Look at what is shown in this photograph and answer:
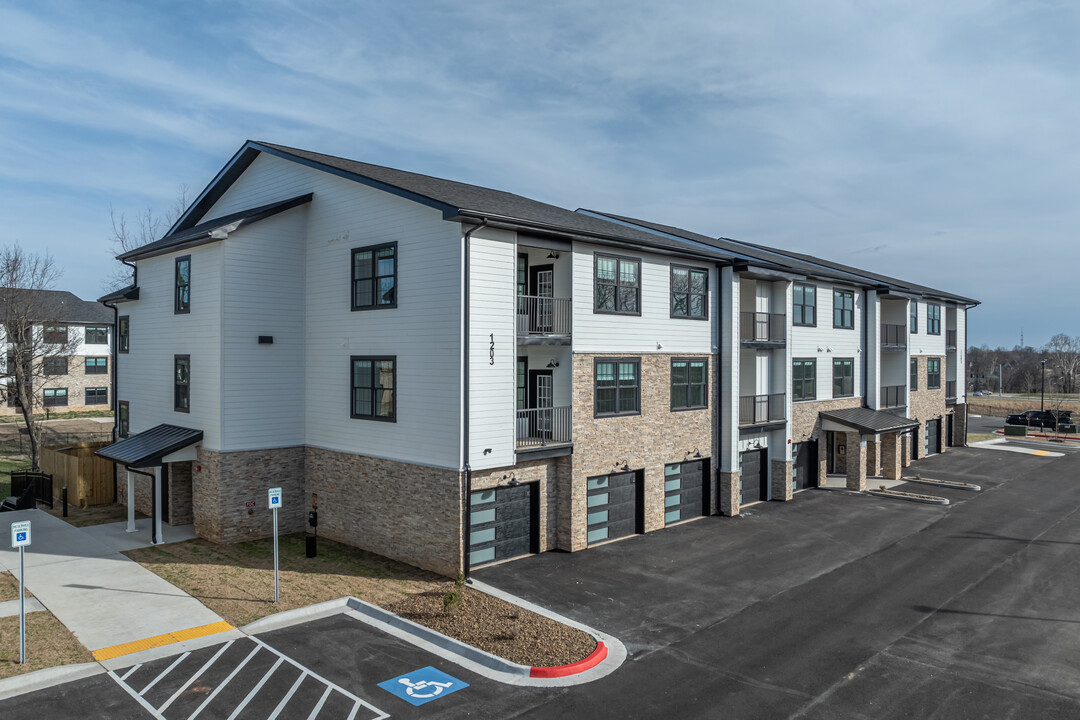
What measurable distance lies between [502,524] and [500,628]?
4.46m

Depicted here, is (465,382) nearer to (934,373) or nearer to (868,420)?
(868,420)

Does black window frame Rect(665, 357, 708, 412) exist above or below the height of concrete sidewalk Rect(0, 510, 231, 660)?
above

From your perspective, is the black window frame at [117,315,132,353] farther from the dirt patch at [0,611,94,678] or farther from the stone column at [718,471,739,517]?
the stone column at [718,471,739,517]

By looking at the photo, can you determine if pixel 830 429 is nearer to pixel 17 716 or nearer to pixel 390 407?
pixel 390 407

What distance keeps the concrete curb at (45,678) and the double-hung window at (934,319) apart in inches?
1574

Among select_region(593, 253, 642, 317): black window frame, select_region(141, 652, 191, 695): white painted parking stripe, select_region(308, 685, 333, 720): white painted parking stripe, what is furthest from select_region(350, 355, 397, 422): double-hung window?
select_region(308, 685, 333, 720): white painted parking stripe

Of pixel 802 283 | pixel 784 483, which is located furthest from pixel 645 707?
pixel 802 283

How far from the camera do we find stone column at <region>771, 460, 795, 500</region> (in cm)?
2605

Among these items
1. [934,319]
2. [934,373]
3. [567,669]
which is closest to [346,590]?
[567,669]

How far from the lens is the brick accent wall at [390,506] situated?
16.3 metres

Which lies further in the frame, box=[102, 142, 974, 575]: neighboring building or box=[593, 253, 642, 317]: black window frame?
box=[593, 253, 642, 317]: black window frame

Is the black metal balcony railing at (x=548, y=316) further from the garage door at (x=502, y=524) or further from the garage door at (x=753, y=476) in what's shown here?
the garage door at (x=753, y=476)

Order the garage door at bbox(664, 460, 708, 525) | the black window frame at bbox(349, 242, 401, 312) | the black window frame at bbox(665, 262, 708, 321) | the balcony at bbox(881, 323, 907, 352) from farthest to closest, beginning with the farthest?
the balcony at bbox(881, 323, 907, 352) < the garage door at bbox(664, 460, 708, 525) < the black window frame at bbox(665, 262, 708, 321) < the black window frame at bbox(349, 242, 401, 312)

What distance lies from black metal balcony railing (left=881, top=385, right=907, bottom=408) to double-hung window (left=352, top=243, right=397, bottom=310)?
85.7ft
